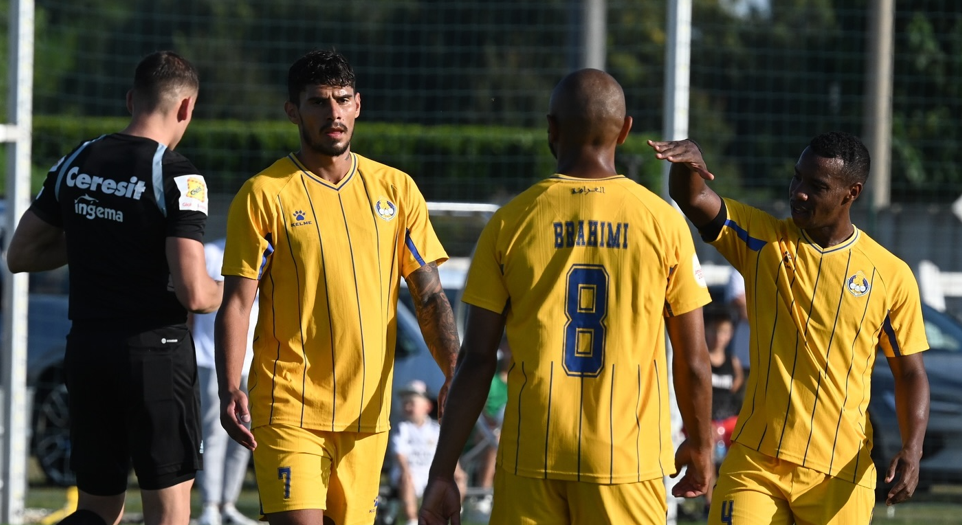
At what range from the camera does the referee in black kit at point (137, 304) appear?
15.1 feet

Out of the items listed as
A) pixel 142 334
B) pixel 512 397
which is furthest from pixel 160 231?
pixel 512 397

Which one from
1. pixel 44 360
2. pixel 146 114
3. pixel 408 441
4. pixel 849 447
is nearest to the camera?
pixel 849 447

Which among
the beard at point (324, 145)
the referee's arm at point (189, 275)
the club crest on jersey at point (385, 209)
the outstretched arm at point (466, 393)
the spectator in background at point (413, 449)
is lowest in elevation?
the spectator in background at point (413, 449)

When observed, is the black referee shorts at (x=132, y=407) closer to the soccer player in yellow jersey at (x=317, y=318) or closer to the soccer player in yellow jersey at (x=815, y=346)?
the soccer player in yellow jersey at (x=317, y=318)

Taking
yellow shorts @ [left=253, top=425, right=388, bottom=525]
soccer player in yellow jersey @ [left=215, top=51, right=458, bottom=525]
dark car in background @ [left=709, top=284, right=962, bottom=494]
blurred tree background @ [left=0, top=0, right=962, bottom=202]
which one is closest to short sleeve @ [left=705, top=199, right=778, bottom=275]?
soccer player in yellow jersey @ [left=215, top=51, right=458, bottom=525]

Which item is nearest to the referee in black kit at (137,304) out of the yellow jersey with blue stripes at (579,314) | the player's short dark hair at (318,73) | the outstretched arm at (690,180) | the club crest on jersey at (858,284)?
the player's short dark hair at (318,73)

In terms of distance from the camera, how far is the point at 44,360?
10.3m

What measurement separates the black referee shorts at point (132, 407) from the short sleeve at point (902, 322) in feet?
8.85

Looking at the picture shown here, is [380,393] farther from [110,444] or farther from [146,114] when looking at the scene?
[146,114]

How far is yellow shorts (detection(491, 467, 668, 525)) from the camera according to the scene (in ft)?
11.7

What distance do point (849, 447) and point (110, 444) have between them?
111 inches

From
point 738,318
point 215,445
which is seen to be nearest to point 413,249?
point 215,445

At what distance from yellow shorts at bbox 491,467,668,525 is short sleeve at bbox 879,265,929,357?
1.47 metres

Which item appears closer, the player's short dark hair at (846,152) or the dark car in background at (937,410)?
the player's short dark hair at (846,152)
